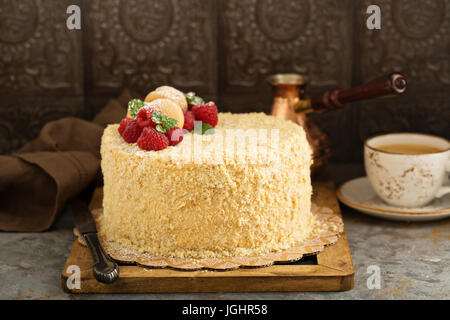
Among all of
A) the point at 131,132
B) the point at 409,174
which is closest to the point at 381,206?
the point at 409,174

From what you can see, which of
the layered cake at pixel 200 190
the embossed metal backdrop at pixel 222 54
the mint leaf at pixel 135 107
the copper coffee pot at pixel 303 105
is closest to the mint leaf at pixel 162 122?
the layered cake at pixel 200 190

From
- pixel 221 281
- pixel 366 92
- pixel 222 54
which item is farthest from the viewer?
pixel 222 54

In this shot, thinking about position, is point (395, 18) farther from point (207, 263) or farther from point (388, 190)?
point (207, 263)

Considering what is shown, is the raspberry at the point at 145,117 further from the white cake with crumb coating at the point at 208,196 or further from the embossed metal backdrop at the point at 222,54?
the embossed metal backdrop at the point at 222,54

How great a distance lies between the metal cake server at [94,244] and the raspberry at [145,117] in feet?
0.97

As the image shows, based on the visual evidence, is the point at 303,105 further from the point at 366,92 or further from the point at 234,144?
the point at 234,144

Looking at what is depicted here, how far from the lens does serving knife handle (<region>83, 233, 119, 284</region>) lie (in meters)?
1.24

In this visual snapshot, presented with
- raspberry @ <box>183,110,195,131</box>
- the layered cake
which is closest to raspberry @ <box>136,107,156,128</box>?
the layered cake

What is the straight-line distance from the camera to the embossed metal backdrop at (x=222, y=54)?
1.97m

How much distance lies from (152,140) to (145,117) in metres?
0.08

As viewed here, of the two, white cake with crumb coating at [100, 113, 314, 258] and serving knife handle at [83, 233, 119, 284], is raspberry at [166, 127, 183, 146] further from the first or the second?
serving knife handle at [83, 233, 119, 284]

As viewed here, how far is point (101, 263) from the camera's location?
1.28m

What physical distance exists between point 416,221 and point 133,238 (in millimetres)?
779

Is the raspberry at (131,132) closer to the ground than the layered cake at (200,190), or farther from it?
farther from it
